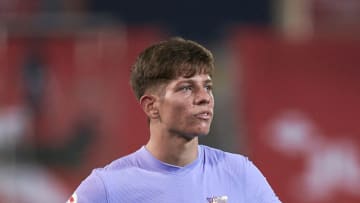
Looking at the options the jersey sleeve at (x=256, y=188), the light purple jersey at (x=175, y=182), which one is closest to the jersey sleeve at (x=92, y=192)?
the light purple jersey at (x=175, y=182)

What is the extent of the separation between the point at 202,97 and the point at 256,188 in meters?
0.38

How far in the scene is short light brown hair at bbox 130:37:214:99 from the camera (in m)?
3.50

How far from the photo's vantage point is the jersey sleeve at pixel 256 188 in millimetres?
3592

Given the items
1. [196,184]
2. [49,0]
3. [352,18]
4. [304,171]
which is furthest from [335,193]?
[196,184]

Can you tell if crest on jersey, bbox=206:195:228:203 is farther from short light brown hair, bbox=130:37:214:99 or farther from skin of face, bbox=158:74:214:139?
short light brown hair, bbox=130:37:214:99

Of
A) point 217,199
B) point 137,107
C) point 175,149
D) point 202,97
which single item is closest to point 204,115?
point 202,97

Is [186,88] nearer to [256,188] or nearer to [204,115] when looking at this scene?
[204,115]

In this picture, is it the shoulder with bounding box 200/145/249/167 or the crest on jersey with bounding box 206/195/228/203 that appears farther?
the shoulder with bounding box 200/145/249/167

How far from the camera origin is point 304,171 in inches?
300

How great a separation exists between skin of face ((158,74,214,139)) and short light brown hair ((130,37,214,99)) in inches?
0.9

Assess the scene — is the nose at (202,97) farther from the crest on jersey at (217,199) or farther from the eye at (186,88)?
→ the crest on jersey at (217,199)

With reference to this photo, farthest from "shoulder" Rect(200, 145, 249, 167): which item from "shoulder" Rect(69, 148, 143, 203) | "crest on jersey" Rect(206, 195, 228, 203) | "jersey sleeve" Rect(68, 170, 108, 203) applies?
"jersey sleeve" Rect(68, 170, 108, 203)

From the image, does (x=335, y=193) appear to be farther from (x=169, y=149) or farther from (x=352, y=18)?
(x=169, y=149)

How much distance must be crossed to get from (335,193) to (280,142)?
21.0 inches
